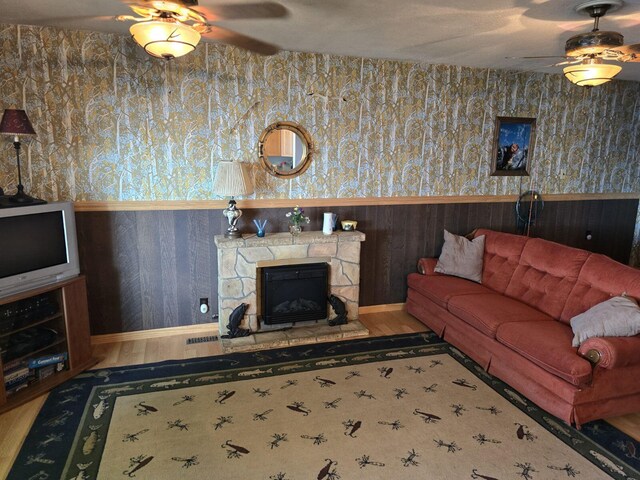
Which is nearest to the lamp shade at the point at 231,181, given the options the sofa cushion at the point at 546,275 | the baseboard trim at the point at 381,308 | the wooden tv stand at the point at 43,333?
the wooden tv stand at the point at 43,333

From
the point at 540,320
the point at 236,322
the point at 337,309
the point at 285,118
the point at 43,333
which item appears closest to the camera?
the point at 43,333

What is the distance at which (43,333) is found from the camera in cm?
311

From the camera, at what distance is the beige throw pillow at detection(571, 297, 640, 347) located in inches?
106

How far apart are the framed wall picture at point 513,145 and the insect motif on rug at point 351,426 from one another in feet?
11.0

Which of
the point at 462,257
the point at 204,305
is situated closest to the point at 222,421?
the point at 204,305

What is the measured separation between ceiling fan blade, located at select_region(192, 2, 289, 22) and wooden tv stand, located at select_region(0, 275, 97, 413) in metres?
2.16

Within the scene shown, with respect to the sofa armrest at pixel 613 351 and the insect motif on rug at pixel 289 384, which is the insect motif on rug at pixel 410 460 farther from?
the sofa armrest at pixel 613 351

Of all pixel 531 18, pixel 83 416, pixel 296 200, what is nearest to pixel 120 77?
pixel 296 200

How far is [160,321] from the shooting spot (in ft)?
12.9

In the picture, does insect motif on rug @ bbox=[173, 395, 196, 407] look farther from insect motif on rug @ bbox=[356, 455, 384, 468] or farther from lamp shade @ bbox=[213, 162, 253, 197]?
lamp shade @ bbox=[213, 162, 253, 197]

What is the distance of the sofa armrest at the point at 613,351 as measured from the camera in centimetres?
257

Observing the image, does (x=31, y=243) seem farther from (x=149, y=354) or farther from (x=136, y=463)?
(x=136, y=463)

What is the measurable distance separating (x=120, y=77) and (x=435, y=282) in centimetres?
337

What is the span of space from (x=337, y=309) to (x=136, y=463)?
2.20 metres
